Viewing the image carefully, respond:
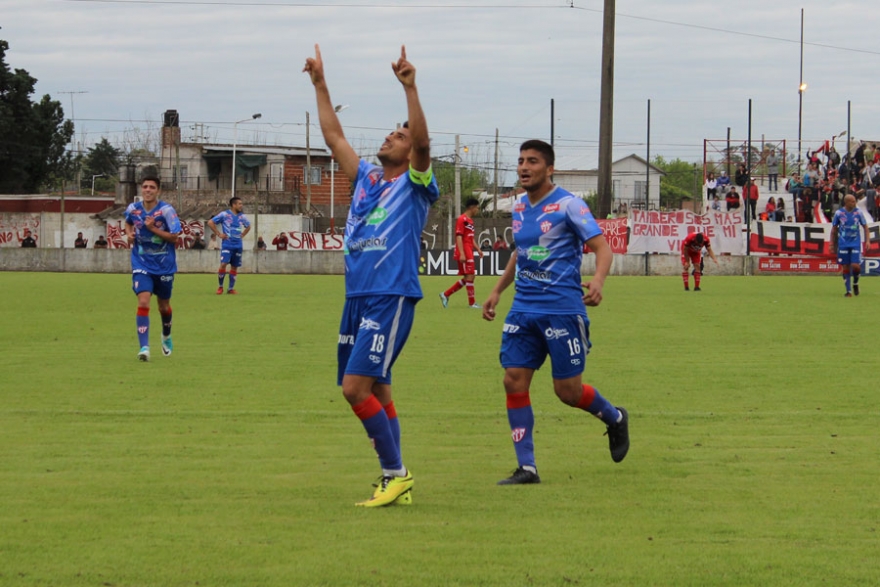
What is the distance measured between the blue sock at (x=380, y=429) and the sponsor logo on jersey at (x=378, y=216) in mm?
938

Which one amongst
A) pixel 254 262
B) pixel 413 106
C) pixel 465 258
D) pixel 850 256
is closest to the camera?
pixel 413 106

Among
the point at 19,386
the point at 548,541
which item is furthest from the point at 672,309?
the point at 548,541

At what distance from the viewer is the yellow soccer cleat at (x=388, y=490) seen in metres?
6.20

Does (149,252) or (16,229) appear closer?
(149,252)

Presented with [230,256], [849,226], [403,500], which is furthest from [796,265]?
[403,500]

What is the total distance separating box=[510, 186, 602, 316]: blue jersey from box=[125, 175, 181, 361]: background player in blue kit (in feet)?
23.1

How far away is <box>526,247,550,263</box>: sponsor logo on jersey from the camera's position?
280 inches

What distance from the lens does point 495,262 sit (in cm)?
4316

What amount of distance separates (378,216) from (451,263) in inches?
1458

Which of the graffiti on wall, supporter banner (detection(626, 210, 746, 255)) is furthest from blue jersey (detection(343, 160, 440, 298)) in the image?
the graffiti on wall

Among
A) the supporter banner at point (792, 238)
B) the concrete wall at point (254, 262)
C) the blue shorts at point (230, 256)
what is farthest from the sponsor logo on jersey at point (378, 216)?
the supporter banner at point (792, 238)

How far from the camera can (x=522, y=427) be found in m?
7.03

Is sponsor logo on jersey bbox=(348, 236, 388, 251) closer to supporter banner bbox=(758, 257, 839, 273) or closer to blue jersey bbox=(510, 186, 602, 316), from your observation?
blue jersey bbox=(510, 186, 602, 316)

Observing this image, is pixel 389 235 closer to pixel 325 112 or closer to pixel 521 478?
pixel 325 112
